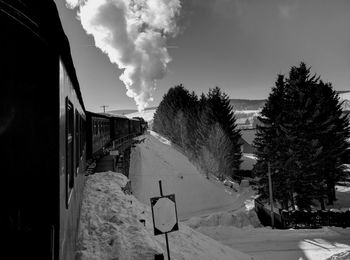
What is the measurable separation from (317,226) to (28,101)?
18.7m

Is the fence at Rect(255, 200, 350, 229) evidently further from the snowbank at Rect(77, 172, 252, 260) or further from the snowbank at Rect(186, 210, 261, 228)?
the snowbank at Rect(77, 172, 252, 260)

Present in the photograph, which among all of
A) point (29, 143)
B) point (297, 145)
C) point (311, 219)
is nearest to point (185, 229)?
→ point (29, 143)

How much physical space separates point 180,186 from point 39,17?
84.1 ft

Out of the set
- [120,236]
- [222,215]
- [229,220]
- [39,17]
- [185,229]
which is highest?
[39,17]

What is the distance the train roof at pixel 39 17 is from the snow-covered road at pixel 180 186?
2039cm

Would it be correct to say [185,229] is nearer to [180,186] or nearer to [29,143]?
[29,143]

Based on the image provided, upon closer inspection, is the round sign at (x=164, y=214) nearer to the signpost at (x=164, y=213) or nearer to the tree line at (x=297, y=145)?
the signpost at (x=164, y=213)

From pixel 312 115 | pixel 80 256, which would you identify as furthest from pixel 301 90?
pixel 80 256

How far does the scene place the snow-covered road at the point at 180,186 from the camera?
23.8m

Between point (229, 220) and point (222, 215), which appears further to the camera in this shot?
point (222, 215)

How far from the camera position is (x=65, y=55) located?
2.59 meters

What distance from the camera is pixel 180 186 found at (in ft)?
87.8

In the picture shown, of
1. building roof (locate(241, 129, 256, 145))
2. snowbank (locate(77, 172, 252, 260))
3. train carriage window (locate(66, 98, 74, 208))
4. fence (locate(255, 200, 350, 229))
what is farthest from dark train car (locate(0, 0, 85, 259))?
building roof (locate(241, 129, 256, 145))

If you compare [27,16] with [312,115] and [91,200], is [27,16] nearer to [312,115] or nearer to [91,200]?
[91,200]
